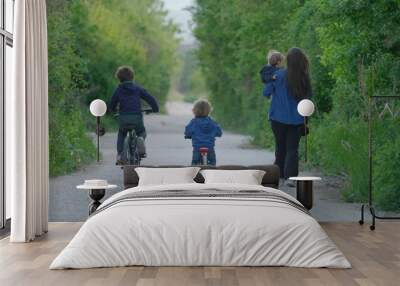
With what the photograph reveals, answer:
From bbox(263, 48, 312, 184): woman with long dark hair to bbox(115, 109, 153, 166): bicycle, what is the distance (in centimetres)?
139

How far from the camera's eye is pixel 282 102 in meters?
7.98

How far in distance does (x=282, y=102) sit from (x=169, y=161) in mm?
1385

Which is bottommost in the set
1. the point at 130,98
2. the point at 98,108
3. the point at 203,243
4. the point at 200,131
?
the point at 203,243

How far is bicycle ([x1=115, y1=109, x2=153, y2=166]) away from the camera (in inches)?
314

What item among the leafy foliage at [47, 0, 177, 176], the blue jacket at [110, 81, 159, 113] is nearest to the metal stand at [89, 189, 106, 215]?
the leafy foliage at [47, 0, 177, 176]

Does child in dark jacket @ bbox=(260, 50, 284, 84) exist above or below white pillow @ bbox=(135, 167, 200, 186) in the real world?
above

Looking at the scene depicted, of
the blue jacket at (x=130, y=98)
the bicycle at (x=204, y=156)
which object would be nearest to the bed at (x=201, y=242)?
the bicycle at (x=204, y=156)

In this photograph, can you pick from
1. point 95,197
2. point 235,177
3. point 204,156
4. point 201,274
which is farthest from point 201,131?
point 201,274

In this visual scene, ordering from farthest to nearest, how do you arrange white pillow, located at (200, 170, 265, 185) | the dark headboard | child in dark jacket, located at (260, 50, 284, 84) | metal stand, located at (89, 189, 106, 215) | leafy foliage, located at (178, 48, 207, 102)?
1. leafy foliage, located at (178, 48, 207, 102)
2. child in dark jacket, located at (260, 50, 284, 84)
3. the dark headboard
4. metal stand, located at (89, 189, 106, 215)
5. white pillow, located at (200, 170, 265, 185)

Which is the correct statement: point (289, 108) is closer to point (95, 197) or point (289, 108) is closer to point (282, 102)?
point (282, 102)

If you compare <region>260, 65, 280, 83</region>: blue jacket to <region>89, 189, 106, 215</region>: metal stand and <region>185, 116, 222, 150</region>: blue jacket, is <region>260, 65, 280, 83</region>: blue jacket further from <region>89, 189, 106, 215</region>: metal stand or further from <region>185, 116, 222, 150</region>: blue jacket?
<region>89, 189, 106, 215</region>: metal stand

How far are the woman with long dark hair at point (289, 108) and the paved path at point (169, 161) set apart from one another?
17 centimetres

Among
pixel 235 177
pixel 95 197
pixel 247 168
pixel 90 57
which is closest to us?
pixel 235 177

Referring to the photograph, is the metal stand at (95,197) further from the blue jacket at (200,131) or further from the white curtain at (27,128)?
the blue jacket at (200,131)
